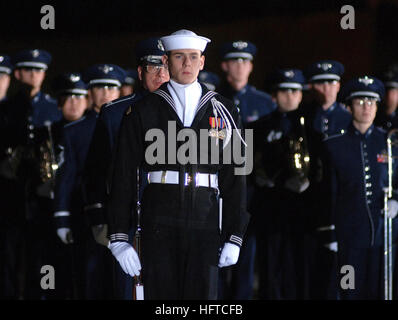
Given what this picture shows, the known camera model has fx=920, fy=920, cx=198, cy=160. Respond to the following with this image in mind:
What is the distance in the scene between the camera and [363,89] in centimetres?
893

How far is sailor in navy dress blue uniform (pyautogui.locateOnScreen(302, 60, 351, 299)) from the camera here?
9.34m

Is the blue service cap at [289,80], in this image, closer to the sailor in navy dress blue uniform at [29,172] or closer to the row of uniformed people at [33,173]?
the row of uniformed people at [33,173]

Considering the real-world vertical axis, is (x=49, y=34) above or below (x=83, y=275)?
above

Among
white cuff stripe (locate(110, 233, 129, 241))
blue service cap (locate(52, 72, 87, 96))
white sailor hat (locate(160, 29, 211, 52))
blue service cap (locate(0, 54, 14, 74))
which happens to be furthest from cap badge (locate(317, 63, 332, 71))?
white cuff stripe (locate(110, 233, 129, 241))

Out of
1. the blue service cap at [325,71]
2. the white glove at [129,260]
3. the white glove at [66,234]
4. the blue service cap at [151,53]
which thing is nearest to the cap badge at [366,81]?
the blue service cap at [325,71]

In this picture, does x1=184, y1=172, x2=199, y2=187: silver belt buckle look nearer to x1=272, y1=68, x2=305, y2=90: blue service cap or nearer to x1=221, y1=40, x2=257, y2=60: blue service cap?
x1=272, y1=68, x2=305, y2=90: blue service cap

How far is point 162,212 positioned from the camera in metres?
6.03

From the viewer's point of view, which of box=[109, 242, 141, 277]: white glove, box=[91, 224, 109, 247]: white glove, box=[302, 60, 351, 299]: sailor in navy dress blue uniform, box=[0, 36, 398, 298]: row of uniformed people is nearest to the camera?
box=[109, 242, 141, 277]: white glove

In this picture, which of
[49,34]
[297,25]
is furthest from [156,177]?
[49,34]

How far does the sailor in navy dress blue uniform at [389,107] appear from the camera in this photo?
10.9 m

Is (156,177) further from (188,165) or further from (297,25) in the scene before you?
(297,25)

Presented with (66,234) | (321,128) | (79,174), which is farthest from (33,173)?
(321,128)

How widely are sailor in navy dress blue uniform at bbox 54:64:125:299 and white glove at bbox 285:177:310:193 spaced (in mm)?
2043
